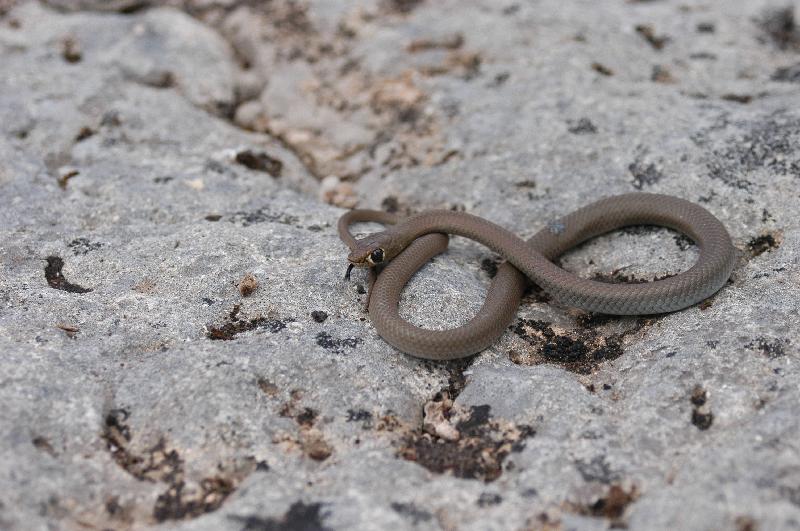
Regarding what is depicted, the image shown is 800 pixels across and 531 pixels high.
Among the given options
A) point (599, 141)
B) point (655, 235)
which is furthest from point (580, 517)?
point (599, 141)

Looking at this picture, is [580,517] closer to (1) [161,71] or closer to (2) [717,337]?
(2) [717,337]

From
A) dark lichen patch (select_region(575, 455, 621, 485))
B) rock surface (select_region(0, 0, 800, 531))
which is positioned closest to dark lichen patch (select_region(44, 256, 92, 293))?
rock surface (select_region(0, 0, 800, 531))

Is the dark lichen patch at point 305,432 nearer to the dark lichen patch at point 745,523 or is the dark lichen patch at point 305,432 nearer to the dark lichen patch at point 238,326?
the dark lichen patch at point 238,326

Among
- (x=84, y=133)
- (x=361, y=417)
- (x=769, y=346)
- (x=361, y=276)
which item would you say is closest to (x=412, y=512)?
(x=361, y=417)

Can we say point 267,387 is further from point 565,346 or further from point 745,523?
point 745,523

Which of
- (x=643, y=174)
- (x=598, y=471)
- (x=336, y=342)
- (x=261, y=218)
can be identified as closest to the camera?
(x=598, y=471)

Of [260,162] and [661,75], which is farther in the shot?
[661,75]

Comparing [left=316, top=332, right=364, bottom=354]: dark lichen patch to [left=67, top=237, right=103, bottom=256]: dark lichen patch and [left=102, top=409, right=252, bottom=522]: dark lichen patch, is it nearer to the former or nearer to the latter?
[left=102, top=409, right=252, bottom=522]: dark lichen patch
